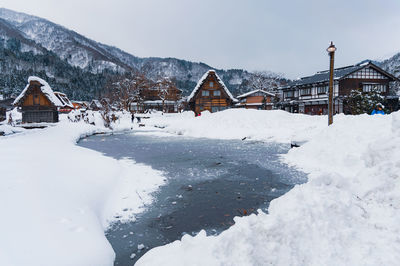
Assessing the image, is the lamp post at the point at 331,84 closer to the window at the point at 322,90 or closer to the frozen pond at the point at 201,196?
the frozen pond at the point at 201,196

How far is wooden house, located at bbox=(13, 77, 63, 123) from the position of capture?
83.3 ft

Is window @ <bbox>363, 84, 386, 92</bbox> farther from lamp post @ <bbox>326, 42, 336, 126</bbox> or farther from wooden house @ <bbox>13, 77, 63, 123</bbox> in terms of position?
wooden house @ <bbox>13, 77, 63, 123</bbox>

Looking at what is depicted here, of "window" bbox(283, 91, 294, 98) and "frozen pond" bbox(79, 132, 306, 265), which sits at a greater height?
"window" bbox(283, 91, 294, 98)

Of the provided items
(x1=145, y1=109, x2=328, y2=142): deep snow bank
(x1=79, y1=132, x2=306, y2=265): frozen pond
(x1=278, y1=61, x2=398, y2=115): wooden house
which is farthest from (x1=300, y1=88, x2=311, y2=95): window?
(x1=79, y1=132, x2=306, y2=265): frozen pond

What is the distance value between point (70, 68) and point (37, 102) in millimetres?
100814

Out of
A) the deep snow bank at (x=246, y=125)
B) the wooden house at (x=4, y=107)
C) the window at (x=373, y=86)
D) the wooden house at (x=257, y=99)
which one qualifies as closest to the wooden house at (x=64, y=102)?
the wooden house at (x=4, y=107)

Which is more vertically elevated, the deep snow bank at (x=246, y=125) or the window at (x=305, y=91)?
the window at (x=305, y=91)

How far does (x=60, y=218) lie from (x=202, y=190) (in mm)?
3074

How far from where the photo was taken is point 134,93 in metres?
45.6

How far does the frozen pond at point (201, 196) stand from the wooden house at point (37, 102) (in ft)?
78.8

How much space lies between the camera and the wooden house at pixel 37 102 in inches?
1000

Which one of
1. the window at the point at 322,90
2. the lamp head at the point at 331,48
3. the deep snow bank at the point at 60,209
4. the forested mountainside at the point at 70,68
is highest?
the forested mountainside at the point at 70,68

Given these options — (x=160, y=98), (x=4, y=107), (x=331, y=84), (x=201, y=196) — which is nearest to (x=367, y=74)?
(x=331, y=84)

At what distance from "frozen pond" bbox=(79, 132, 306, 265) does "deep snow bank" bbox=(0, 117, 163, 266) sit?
365 mm
